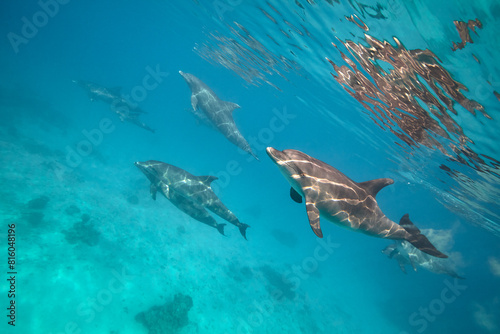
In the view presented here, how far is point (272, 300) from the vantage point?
Answer: 62.0ft

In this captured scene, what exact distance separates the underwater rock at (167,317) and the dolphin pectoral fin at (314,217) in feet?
32.3

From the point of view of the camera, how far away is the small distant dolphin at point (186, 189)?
10.5m

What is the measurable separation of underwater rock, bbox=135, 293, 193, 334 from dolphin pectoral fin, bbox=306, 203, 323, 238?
9.85m

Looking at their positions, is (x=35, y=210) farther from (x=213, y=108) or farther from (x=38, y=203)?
(x=213, y=108)

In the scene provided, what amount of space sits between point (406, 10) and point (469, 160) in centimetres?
1252

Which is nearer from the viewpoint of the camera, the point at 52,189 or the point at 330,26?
the point at 330,26

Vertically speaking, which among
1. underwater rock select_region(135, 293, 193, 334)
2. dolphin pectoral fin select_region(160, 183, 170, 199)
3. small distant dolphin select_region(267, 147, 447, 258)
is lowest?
underwater rock select_region(135, 293, 193, 334)

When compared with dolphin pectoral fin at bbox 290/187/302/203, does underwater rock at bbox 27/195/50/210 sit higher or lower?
lower

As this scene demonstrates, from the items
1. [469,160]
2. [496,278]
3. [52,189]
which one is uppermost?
[469,160]

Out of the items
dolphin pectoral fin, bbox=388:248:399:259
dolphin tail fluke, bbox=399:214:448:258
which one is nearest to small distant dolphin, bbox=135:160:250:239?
dolphin tail fluke, bbox=399:214:448:258

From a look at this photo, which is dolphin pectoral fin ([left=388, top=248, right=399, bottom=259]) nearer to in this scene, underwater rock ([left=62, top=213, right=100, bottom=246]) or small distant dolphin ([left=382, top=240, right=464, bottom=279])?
small distant dolphin ([left=382, top=240, right=464, bottom=279])

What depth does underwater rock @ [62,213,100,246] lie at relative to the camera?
12994 millimetres

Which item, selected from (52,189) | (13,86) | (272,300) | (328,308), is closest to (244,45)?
(52,189)

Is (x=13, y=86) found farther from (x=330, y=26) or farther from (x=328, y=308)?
(x=328, y=308)
